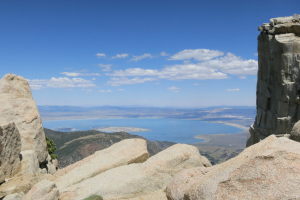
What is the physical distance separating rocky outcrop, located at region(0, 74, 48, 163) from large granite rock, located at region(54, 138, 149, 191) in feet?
13.2

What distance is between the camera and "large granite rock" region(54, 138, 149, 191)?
97.6 ft

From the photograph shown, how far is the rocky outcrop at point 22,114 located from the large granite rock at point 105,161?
4017 mm

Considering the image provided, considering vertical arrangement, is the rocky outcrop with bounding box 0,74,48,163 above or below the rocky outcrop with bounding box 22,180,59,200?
above

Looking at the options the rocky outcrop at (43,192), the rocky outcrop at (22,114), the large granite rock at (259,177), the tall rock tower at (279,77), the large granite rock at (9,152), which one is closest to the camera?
the large granite rock at (259,177)

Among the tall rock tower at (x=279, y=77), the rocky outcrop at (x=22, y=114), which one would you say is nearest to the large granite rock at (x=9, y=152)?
the rocky outcrop at (x=22, y=114)

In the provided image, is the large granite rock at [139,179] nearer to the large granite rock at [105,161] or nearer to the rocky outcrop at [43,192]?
the rocky outcrop at [43,192]

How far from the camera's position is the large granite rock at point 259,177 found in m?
13.3

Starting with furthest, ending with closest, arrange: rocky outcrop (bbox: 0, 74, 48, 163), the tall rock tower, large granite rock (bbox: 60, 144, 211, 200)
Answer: the tall rock tower → rocky outcrop (bbox: 0, 74, 48, 163) → large granite rock (bbox: 60, 144, 211, 200)

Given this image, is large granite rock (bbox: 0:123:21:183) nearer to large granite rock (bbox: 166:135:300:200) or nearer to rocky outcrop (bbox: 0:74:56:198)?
rocky outcrop (bbox: 0:74:56:198)

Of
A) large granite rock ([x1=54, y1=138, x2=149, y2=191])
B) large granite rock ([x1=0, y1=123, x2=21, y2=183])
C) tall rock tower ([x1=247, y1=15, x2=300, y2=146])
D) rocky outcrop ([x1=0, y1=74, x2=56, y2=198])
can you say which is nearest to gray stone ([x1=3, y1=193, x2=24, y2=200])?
rocky outcrop ([x1=0, y1=74, x2=56, y2=198])

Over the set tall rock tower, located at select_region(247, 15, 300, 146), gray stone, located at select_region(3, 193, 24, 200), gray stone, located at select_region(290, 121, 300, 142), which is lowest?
gray stone, located at select_region(3, 193, 24, 200)

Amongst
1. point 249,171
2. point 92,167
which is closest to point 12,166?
point 92,167

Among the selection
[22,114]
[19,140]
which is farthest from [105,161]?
[22,114]

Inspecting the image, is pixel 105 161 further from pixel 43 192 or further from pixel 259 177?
pixel 259 177
